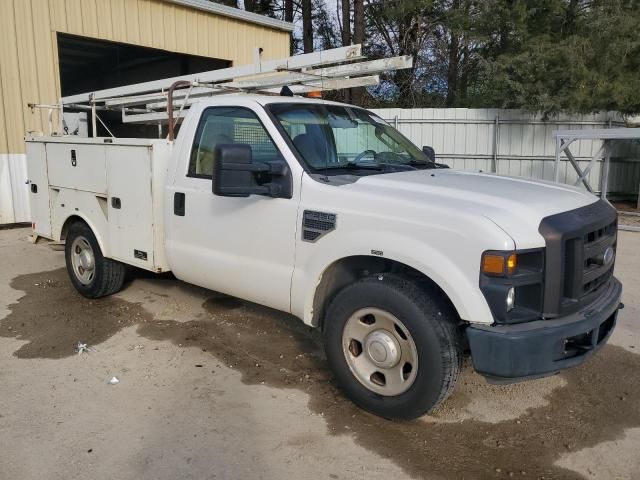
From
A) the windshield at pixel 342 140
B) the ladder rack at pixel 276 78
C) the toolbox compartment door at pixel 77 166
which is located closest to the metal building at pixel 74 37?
the toolbox compartment door at pixel 77 166

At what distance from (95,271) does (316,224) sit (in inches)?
124

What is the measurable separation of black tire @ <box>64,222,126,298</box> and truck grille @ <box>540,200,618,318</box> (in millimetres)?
4391

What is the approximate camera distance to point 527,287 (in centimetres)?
311

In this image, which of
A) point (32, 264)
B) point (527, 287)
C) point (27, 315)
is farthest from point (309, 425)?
point (32, 264)

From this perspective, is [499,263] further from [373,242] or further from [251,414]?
[251,414]

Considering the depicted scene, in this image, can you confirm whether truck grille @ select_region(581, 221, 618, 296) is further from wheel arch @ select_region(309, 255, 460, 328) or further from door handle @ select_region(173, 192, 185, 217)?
door handle @ select_region(173, 192, 185, 217)

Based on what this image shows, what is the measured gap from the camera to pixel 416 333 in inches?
130

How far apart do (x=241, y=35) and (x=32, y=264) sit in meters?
8.50

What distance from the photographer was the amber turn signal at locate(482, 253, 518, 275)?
299 cm

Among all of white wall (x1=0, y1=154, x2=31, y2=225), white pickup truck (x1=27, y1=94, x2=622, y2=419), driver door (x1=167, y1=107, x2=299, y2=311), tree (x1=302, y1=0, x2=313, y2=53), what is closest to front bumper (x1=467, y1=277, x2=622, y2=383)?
white pickup truck (x1=27, y1=94, x2=622, y2=419)

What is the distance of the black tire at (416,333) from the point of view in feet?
10.7

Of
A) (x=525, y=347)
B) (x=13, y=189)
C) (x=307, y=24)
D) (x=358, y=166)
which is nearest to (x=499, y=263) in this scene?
(x=525, y=347)

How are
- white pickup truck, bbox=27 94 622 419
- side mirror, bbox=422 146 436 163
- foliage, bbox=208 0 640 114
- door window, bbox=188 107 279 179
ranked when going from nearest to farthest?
white pickup truck, bbox=27 94 622 419
door window, bbox=188 107 279 179
side mirror, bbox=422 146 436 163
foliage, bbox=208 0 640 114

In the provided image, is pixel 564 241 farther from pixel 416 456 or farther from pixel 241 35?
pixel 241 35
